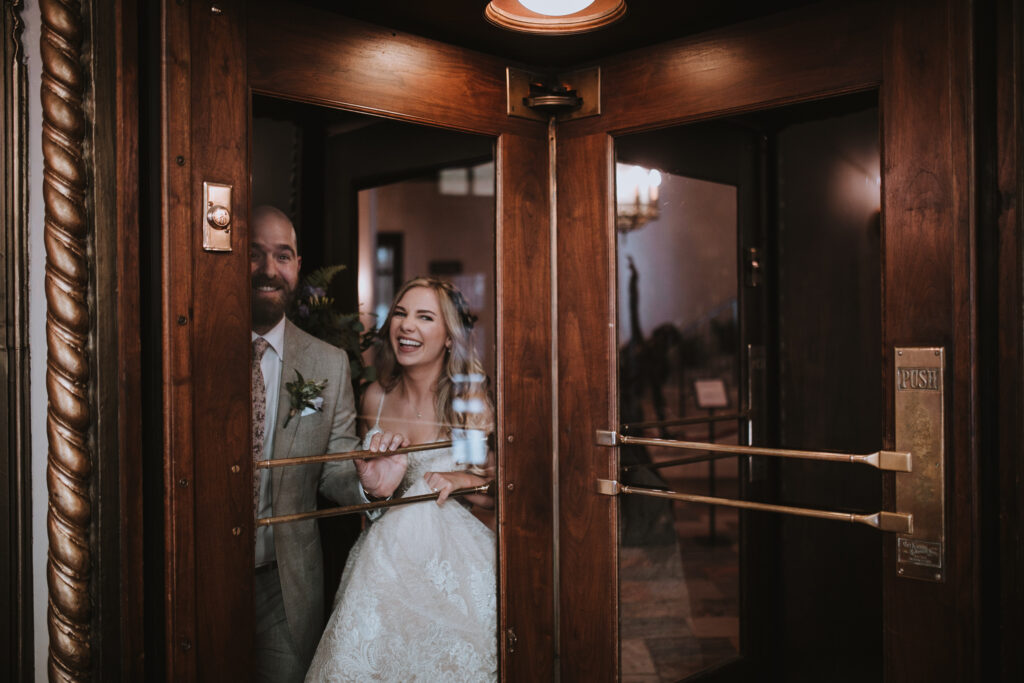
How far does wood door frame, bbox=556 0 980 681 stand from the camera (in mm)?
1492

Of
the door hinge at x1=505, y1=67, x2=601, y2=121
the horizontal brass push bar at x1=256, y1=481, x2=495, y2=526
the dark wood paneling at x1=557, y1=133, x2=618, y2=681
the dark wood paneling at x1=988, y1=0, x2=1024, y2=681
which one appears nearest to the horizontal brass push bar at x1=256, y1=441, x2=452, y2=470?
the horizontal brass push bar at x1=256, y1=481, x2=495, y2=526

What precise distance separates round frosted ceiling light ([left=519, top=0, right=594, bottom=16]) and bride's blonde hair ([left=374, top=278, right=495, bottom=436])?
67 centimetres

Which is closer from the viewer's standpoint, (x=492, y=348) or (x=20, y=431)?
(x=20, y=431)

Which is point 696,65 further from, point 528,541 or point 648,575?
point 648,575

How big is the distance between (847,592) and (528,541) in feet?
3.52

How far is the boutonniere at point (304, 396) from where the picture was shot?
169 cm

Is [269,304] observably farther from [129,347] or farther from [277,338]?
[129,347]

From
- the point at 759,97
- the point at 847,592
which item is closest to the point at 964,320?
the point at 759,97

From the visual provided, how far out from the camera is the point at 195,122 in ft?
4.95

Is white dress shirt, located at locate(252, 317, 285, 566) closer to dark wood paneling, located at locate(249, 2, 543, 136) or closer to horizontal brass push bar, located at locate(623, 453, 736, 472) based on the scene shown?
dark wood paneling, located at locate(249, 2, 543, 136)

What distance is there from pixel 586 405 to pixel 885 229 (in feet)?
2.67

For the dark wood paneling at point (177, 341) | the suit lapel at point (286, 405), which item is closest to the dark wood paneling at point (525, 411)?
the suit lapel at point (286, 405)

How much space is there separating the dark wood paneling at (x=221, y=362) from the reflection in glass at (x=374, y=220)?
81mm

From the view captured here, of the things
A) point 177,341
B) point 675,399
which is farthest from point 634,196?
point 177,341
